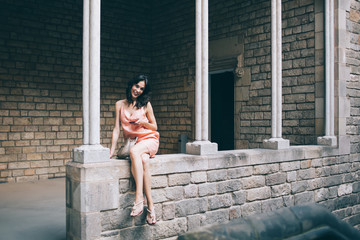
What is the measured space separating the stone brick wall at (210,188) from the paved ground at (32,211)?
2.32 ft

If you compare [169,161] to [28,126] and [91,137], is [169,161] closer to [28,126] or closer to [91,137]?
[91,137]

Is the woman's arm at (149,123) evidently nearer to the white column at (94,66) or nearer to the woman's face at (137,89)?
the woman's face at (137,89)

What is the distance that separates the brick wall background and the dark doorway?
1.07 ft

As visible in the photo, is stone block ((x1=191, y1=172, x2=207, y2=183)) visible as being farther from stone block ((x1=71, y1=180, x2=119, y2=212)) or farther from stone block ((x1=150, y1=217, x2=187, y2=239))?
stone block ((x1=71, y1=180, x2=119, y2=212))

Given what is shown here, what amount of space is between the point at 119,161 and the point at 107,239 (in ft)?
2.20

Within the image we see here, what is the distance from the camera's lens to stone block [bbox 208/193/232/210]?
13.1 ft

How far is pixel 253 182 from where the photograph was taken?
446 centimetres

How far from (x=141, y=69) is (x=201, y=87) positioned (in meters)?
4.94

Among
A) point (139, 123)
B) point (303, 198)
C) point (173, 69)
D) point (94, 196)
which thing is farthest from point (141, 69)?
point (94, 196)

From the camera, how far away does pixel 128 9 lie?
28.3 ft

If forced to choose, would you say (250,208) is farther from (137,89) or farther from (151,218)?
(137,89)

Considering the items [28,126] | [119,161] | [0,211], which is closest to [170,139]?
[28,126]

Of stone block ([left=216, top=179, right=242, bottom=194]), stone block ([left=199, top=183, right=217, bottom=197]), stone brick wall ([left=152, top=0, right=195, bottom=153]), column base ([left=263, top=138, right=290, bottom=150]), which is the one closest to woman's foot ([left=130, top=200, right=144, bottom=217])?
stone block ([left=199, top=183, right=217, bottom=197])

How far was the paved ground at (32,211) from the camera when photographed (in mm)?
3602
